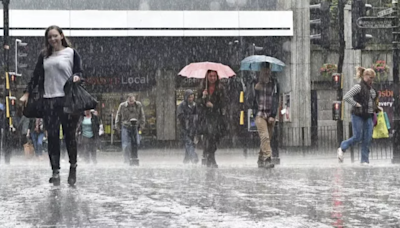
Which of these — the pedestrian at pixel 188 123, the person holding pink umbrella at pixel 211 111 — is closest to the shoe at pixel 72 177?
the person holding pink umbrella at pixel 211 111

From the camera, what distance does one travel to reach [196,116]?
1612cm

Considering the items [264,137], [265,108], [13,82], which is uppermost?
[13,82]

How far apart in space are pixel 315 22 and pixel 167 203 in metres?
10.0

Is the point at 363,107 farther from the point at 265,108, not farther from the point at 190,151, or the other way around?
the point at 190,151

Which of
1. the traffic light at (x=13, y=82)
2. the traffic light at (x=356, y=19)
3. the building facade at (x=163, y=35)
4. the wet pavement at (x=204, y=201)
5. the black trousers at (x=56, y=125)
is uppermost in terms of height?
the building facade at (x=163, y=35)

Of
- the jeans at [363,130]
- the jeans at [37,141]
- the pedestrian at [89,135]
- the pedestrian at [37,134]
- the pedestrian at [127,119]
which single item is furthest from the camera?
the jeans at [37,141]

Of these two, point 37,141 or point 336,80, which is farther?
point 37,141

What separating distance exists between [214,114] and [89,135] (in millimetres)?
5259

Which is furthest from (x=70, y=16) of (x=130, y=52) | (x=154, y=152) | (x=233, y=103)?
(x=233, y=103)

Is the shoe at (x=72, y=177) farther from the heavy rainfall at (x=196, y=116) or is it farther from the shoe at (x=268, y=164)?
the shoe at (x=268, y=164)

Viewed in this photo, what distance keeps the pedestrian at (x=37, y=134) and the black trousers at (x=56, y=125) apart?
11763mm

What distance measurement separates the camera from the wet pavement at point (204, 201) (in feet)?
17.4

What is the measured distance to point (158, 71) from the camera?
29.2m

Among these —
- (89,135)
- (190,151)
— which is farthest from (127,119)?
(190,151)
